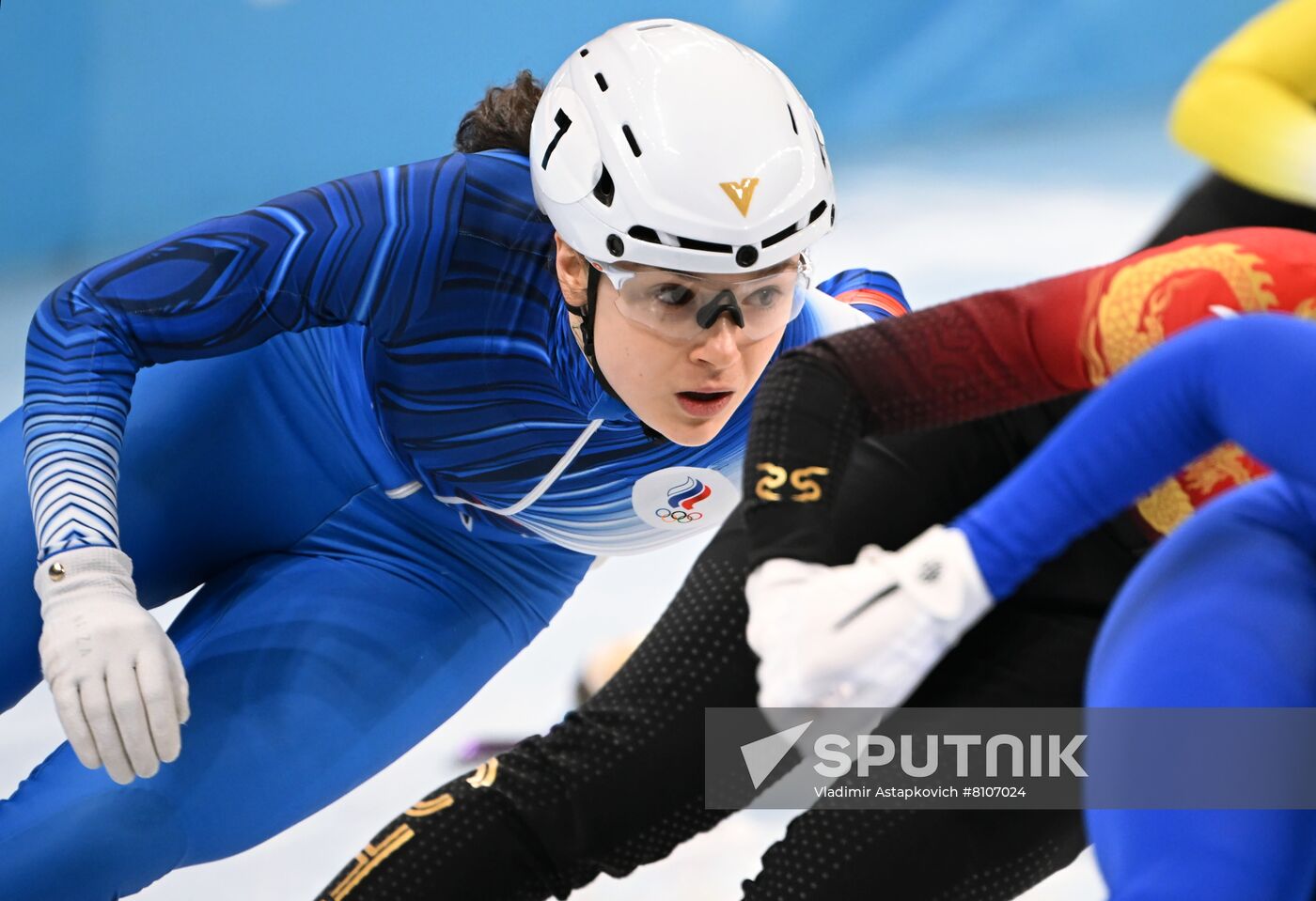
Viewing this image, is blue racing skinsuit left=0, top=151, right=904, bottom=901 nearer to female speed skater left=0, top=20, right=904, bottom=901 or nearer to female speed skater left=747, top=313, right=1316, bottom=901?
female speed skater left=0, top=20, right=904, bottom=901

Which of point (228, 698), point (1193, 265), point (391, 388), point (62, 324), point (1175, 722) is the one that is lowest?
point (1175, 722)

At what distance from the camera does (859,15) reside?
463cm

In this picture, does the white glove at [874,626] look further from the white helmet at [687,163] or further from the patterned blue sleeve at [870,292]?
the patterned blue sleeve at [870,292]

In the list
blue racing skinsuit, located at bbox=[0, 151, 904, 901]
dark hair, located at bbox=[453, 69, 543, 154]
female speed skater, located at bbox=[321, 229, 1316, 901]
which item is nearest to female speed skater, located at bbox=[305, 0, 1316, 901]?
female speed skater, located at bbox=[321, 229, 1316, 901]

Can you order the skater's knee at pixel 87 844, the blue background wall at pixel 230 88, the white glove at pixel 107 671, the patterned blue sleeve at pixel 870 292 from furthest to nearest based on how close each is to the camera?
the blue background wall at pixel 230 88, the patterned blue sleeve at pixel 870 292, the skater's knee at pixel 87 844, the white glove at pixel 107 671

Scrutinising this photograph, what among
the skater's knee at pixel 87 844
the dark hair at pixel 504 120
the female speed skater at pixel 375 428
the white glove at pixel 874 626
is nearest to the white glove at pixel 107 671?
the female speed skater at pixel 375 428

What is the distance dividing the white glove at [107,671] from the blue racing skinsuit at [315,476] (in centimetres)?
6

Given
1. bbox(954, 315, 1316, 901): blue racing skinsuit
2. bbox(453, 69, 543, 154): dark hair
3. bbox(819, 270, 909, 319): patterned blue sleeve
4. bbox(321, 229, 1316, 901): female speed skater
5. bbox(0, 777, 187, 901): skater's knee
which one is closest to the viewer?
bbox(954, 315, 1316, 901): blue racing skinsuit

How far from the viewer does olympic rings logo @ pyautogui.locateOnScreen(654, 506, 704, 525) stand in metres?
2.33

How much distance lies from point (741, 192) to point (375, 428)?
2.35ft

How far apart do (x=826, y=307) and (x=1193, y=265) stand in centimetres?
86

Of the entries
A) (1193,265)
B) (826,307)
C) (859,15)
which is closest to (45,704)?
(826,307)

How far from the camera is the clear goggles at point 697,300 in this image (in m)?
1.92

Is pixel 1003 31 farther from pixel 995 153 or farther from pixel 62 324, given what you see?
pixel 62 324
